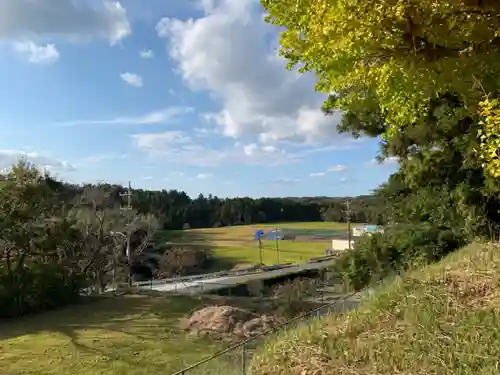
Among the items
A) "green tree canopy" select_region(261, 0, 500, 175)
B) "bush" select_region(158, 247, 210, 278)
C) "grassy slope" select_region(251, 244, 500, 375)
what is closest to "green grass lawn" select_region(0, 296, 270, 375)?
"grassy slope" select_region(251, 244, 500, 375)

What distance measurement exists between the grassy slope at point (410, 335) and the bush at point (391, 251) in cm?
892

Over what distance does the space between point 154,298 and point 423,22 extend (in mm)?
26391

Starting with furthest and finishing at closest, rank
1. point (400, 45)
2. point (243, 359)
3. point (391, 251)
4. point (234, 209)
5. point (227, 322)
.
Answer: point (234, 209)
point (227, 322)
point (391, 251)
point (243, 359)
point (400, 45)

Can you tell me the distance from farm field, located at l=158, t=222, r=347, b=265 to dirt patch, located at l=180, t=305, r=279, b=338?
47.5m

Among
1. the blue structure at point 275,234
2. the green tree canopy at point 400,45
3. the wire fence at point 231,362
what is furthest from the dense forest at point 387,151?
the blue structure at point 275,234

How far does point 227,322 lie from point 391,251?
26.7ft

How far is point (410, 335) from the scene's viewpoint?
16.8 feet

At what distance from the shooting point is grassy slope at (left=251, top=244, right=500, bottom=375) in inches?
180

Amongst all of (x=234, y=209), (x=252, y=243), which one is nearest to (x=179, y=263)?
(x=252, y=243)

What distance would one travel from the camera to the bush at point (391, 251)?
51.9 ft

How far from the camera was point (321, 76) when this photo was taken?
7371mm

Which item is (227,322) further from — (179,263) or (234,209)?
(234,209)

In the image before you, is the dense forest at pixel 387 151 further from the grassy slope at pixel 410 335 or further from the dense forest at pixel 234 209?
the dense forest at pixel 234 209

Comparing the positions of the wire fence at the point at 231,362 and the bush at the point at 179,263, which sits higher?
the wire fence at the point at 231,362
